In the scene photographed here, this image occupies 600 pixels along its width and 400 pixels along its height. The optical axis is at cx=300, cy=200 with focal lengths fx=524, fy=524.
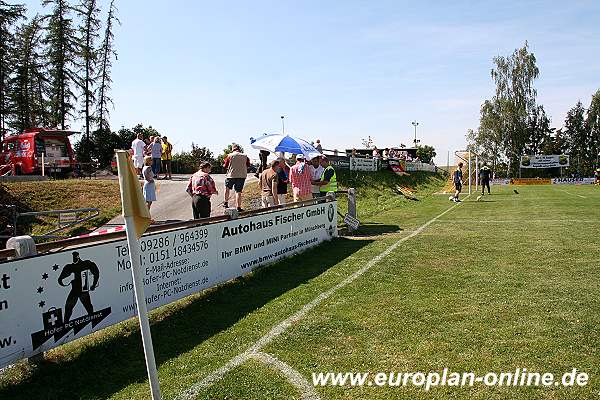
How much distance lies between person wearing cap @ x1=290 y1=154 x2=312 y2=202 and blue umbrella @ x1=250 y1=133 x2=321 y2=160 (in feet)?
5.80

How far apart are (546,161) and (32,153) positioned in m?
52.7

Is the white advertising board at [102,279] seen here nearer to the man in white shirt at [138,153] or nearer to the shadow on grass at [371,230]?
the shadow on grass at [371,230]

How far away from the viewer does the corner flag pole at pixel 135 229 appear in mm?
3316

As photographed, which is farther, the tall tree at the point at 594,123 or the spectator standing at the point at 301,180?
the tall tree at the point at 594,123

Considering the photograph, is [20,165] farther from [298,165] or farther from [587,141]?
[587,141]

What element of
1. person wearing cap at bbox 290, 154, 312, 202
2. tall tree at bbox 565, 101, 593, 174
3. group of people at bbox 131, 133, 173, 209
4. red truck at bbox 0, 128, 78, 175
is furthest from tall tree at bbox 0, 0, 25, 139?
tall tree at bbox 565, 101, 593, 174

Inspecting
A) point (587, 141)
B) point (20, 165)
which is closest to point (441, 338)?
point (20, 165)

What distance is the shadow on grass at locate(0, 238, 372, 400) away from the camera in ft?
14.8

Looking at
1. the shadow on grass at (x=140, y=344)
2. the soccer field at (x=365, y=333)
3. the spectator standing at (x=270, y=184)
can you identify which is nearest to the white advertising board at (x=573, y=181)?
the spectator standing at (x=270, y=184)

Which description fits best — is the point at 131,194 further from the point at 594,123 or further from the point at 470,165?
the point at 594,123

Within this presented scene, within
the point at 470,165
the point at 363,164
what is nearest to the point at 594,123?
the point at 470,165

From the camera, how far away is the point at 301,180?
44.2 feet

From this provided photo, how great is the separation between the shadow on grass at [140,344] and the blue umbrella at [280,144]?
6.87 meters

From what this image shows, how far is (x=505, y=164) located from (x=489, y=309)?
67.4 m
